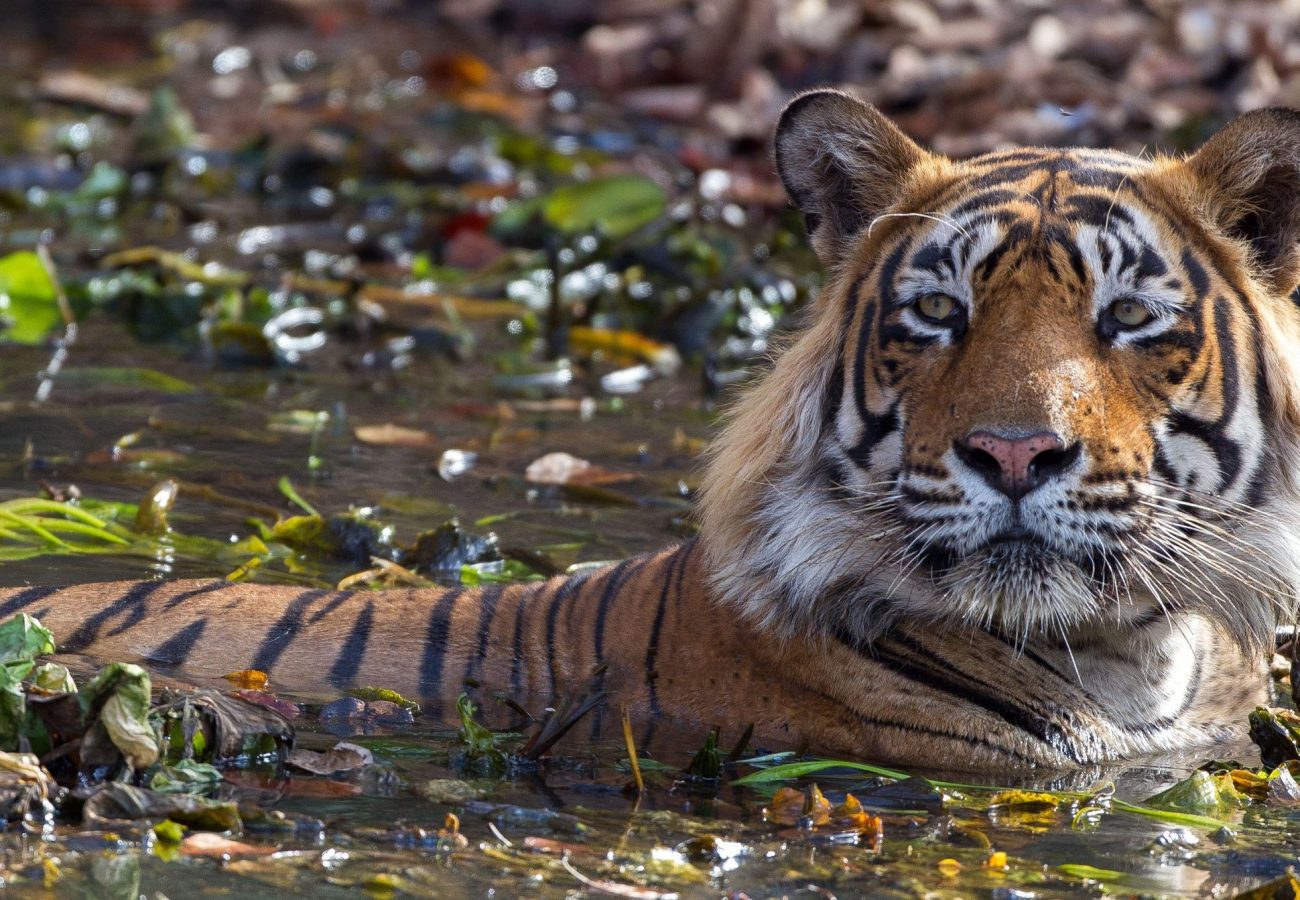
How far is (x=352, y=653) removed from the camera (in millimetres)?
3930

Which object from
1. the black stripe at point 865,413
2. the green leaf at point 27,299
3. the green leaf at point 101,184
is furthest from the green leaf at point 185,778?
the green leaf at point 101,184

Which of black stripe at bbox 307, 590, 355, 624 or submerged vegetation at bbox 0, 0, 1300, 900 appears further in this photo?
black stripe at bbox 307, 590, 355, 624

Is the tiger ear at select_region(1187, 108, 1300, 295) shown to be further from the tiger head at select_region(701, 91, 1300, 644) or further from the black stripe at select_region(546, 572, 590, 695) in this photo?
the black stripe at select_region(546, 572, 590, 695)

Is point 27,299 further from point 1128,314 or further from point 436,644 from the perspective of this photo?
point 1128,314

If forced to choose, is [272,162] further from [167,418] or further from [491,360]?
[167,418]

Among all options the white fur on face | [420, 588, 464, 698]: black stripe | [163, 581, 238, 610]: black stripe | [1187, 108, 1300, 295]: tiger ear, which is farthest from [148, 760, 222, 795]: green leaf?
[1187, 108, 1300, 295]: tiger ear

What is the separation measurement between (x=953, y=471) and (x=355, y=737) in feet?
4.17

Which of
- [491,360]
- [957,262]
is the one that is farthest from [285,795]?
[491,360]

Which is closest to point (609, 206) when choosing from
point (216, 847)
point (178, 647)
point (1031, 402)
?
point (178, 647)

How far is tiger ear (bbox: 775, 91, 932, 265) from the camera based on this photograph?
379 cm

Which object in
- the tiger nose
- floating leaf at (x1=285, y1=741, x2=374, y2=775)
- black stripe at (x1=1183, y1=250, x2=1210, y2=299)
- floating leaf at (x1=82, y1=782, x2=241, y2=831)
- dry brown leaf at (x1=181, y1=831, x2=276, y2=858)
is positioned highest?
black stripe at (x1=1183, y1=250, x2=1210, y2=299)

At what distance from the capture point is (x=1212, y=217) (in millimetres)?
3594

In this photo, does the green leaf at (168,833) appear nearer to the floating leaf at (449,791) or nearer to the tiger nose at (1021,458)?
the floating leaf at (449,791)

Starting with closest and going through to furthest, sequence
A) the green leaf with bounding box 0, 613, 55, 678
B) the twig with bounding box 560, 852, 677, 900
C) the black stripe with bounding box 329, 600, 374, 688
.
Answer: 1. the twig with bounding box 560, 852, 677, 900
2. the green leaf with bounding box 0, 613, 55, 678
3. the black stripe with bounding box 329, 600, 374, 688
